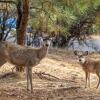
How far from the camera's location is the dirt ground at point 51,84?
1023 centimetres

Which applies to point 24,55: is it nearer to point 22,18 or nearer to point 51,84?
point 51,84

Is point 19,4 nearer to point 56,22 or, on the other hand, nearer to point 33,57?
point 56,22

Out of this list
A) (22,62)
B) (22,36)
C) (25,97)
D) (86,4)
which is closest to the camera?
(25,97)

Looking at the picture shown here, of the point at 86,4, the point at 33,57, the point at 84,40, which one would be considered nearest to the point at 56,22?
the point at 86,4

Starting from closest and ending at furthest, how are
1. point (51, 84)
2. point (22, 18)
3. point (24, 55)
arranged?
point (24, 55), point (51, 84), point (22, 18)

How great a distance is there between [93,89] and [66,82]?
97 centimetres

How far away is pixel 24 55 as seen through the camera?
35.8 ft

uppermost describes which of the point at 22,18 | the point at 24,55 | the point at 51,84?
the point at 22,18

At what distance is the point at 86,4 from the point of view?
38.4 ft

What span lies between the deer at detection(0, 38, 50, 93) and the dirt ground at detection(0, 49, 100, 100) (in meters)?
0.44

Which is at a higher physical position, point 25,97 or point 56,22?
point 56,22

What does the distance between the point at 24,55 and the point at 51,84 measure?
1.24 meters

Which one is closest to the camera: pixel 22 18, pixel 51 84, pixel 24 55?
pixel 24 55

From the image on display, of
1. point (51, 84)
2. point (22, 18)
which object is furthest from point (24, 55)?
point (22, 18)
